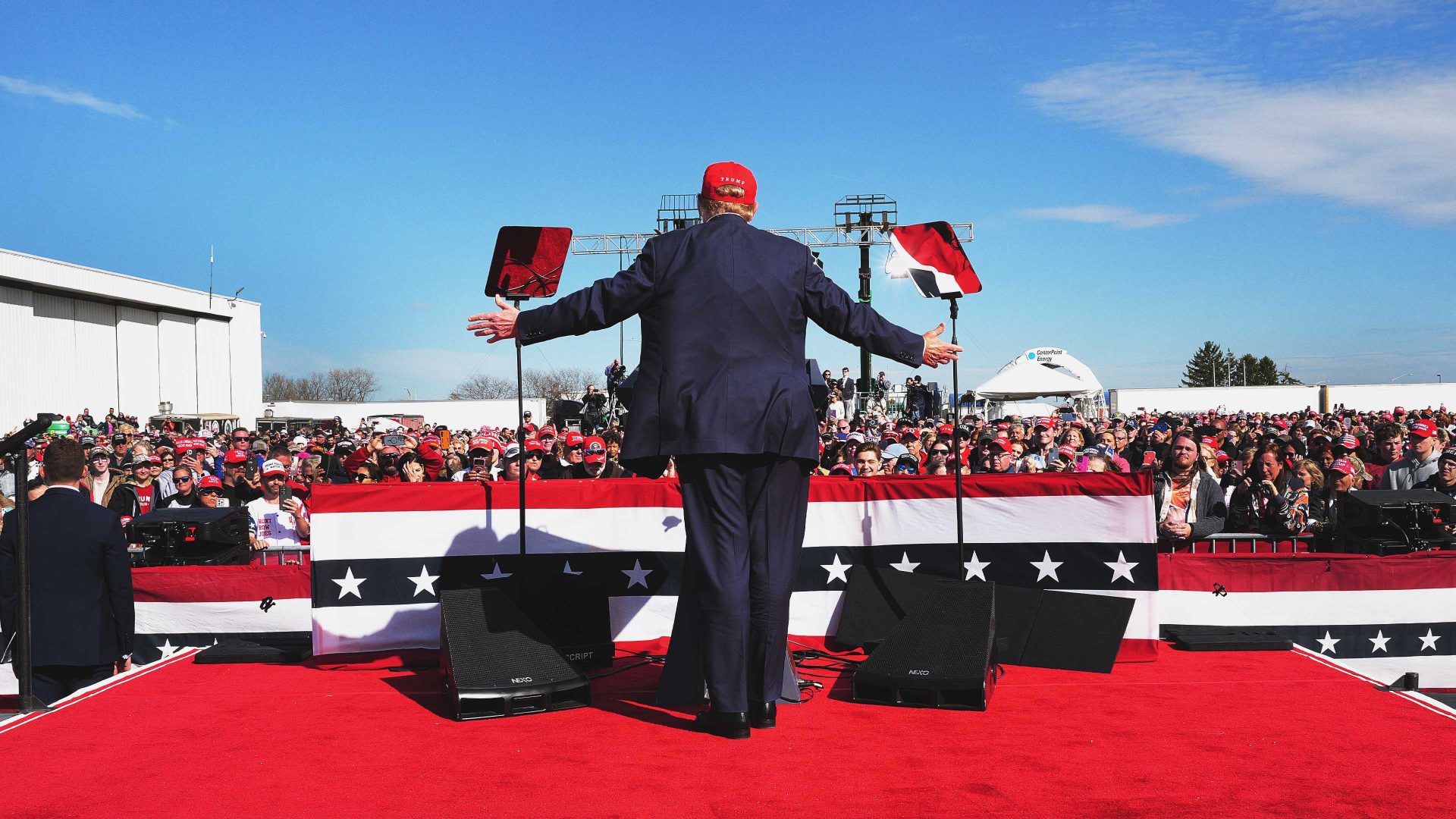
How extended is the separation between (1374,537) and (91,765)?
638cm

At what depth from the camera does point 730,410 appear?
3619 millimetres

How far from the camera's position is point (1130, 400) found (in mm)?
47719

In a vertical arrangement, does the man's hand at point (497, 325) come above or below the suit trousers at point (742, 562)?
above

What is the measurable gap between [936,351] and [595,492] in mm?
2000

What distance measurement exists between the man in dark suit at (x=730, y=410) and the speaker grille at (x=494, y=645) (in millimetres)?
640

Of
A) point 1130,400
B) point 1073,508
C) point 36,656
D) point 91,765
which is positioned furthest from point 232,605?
point 1130,400

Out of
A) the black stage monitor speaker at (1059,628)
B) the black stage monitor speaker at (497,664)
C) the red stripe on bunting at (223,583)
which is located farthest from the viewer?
the red stripe on bunting at (223,583)

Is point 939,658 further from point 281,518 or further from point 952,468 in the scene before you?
point 281,518

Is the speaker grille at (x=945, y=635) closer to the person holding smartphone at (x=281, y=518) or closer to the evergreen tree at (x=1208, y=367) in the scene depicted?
the person holding smartphone at (x=281, y=518)

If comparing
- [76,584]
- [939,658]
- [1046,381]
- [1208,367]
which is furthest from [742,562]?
[1208,367]

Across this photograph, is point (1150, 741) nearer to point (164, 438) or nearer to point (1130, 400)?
point (164, 438)

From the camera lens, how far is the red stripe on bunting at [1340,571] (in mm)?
5922

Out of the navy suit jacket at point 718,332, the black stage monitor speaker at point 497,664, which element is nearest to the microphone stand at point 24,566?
the black stage monitor speaker at point 497,664

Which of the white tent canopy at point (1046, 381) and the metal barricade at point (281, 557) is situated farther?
the white tent canopy at point (1046, 381)
